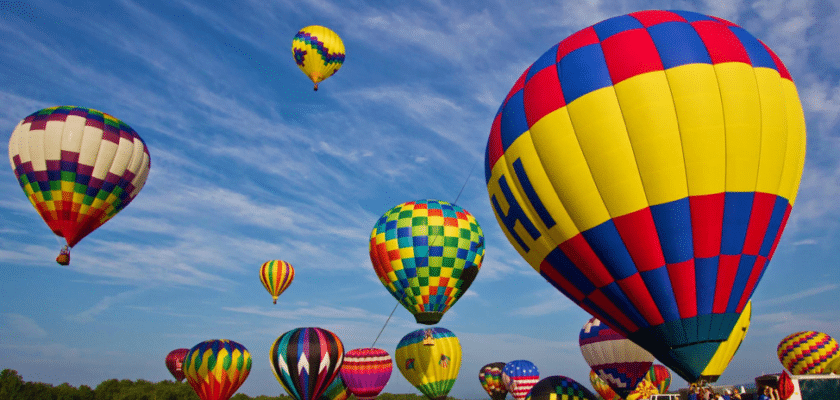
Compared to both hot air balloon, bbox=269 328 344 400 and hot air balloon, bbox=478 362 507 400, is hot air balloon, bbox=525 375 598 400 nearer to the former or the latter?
hot air balloon, bbox=269 328 344 400

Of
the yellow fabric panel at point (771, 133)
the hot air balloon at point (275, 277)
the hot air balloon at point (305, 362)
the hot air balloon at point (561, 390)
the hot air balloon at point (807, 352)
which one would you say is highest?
the hot air balloon at point (275, 277)

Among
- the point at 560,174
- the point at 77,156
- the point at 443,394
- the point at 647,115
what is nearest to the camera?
the point at 647,115

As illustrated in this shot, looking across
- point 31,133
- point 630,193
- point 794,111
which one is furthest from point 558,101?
point 31,133

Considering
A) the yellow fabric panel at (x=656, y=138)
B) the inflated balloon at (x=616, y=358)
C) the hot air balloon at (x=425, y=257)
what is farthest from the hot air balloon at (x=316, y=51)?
the yellow fabric panel at (x=656, y=138)

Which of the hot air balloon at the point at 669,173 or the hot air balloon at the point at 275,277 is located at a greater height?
the hot air balloon at the point at 275,277

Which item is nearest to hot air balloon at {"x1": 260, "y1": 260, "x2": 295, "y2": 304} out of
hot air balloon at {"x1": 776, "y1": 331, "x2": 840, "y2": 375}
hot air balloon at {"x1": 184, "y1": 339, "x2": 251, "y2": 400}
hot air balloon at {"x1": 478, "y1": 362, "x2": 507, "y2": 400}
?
hot air balloon at {"x1": 184, "y1": 339, "x2": 251, "y2": 400}

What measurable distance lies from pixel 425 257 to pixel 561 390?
7.41 metres

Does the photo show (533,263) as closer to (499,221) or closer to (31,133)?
(499,221)

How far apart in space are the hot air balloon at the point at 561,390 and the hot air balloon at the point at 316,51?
75.2 ft

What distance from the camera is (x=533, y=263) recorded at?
1051 cm

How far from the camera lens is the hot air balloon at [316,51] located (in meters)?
31.4

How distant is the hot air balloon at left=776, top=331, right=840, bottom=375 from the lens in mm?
32281

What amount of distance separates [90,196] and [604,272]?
59.3ft

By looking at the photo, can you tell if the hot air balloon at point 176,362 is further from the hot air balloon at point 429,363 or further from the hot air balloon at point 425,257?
the hot air balloon at point 425,257
